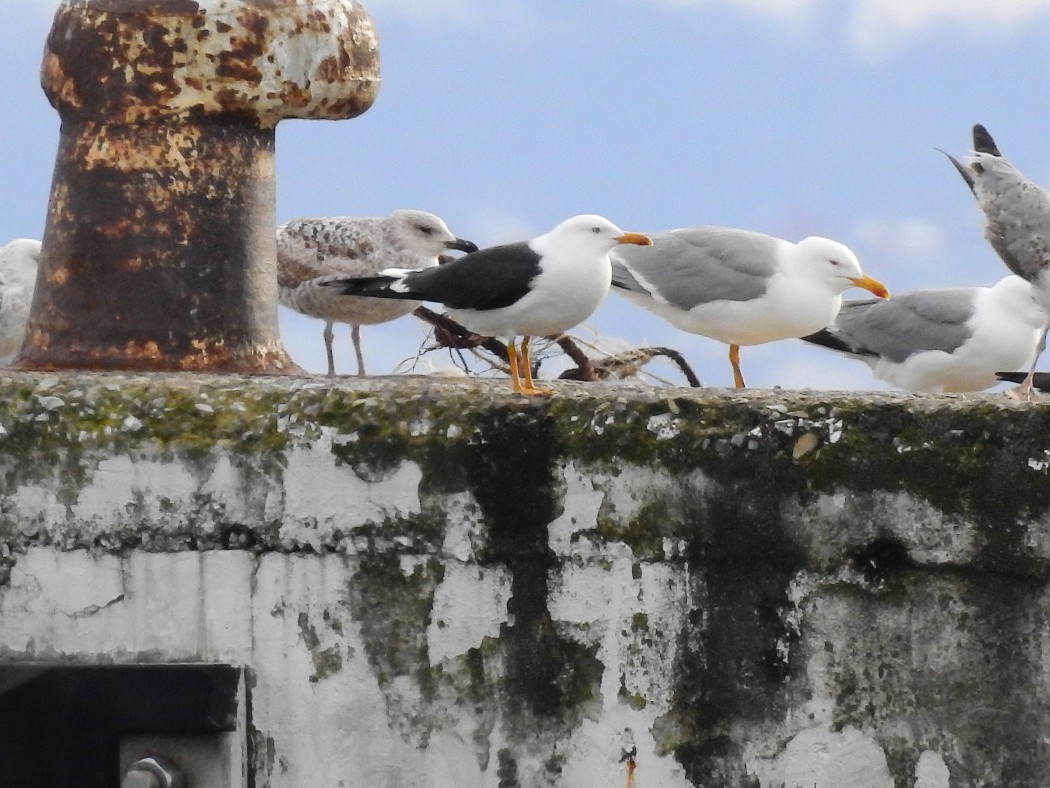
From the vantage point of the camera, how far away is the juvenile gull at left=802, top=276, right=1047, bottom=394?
25.0 ft

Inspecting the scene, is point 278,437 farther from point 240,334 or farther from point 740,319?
point 740,319

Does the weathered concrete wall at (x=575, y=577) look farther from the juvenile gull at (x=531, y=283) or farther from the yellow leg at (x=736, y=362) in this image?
the yellow leg at (x=736, y=362)

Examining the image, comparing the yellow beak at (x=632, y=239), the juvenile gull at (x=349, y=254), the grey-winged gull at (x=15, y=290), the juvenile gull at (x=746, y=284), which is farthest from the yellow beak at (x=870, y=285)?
A: the grey-winged gull at (x=15, y=290)

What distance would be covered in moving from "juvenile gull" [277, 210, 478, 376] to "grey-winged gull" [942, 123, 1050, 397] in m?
2.71

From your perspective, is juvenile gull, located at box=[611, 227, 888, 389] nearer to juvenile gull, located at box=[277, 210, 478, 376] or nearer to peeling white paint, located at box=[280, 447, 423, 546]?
juvenile gull, located at box=[277, 210, 478, 376]

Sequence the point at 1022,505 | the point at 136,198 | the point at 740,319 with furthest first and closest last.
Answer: the point at 740,319 → the point at 136,198 → the point at 1022,505

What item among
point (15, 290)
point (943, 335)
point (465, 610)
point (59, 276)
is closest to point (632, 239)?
point (59, 276)

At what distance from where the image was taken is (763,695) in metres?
3.38

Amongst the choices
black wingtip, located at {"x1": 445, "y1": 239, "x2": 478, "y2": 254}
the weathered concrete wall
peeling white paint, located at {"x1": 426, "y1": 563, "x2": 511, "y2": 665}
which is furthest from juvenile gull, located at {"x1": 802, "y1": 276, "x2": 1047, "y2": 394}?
peeling white paint, located at {"x1": 426, "y1": 563, "x2": 511, "y2": 665}

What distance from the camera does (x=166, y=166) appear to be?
448 cm

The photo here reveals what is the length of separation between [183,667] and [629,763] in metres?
0.92

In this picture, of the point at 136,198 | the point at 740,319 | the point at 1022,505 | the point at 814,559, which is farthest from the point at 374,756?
the point at 740,319

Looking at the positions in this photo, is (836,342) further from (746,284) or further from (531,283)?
(531,283)

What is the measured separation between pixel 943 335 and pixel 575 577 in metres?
4.83
